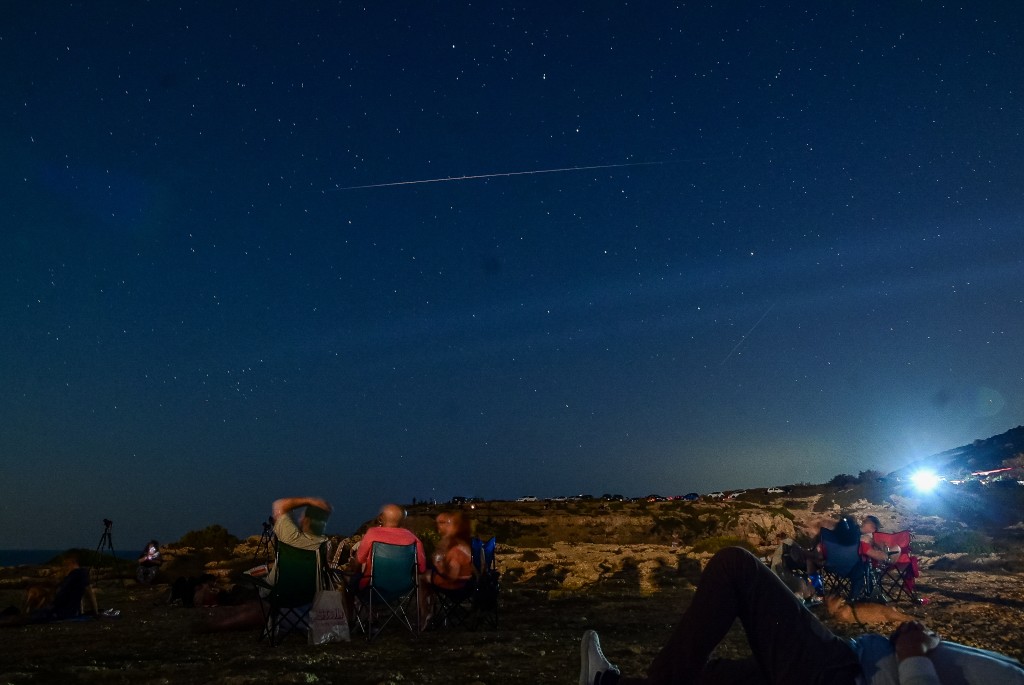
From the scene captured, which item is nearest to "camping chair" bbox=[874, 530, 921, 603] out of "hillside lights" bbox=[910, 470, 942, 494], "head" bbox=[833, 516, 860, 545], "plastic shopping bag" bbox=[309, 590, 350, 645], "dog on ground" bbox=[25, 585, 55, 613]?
"head" bbox=[833, 516, 860, 545]

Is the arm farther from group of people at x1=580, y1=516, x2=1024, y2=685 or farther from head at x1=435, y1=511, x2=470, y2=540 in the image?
group of people at x1=580, y1=516, x2=1024, y2=685

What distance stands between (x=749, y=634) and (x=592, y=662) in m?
0.71

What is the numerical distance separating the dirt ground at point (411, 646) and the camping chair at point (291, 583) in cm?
25

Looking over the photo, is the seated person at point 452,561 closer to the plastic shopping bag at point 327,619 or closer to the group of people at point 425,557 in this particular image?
the group of people at point 425,557

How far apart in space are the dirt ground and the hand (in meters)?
2.98

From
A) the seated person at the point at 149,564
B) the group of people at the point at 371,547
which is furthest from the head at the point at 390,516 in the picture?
the seated person at the point at 149,564

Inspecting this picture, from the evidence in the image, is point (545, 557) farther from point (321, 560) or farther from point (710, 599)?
point (710, 599)

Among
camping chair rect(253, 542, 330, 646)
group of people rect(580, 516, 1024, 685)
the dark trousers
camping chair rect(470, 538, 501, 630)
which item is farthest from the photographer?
camping chair rect(470, 538, 501, 630)

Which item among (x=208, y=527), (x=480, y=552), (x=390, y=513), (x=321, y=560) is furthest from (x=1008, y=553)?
(x=208, y=527)

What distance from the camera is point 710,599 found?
2.74 meters

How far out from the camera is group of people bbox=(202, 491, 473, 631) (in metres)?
6.51

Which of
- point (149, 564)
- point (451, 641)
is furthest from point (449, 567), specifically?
point (149, 564)

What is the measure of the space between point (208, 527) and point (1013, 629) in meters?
23.9

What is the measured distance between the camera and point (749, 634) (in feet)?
8.97
